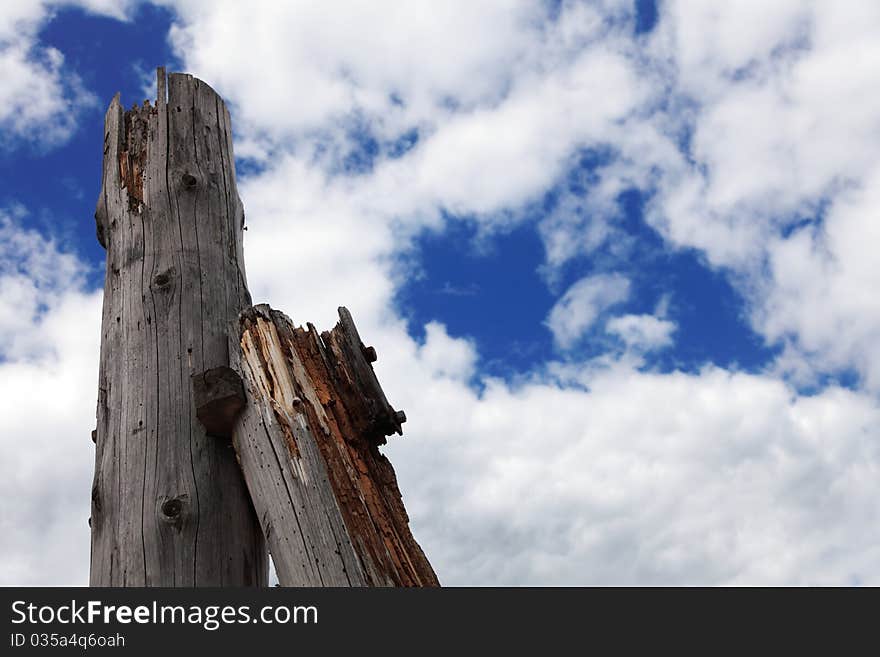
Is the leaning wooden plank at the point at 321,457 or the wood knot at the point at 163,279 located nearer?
the leaning wooden plank at the point at 321,457

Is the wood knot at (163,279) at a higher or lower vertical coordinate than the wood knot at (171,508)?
higher

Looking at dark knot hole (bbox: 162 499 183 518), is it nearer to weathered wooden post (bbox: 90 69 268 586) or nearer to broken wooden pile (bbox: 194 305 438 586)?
weathered wooden post (bbox: 90 69 268 586)

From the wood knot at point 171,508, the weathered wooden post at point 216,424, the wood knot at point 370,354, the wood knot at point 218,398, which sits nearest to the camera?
the weathered wooden post at point 216,424

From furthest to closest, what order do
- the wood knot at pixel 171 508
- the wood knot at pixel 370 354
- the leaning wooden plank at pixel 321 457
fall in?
the wood knot at pixel 370 354 → the wood knot at pixel 171 508 → the leaning wooden plank at pixel 321 457

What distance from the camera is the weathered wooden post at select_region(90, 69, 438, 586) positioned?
294 cm

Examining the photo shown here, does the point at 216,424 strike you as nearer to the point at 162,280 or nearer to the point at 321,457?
the point at 321,457

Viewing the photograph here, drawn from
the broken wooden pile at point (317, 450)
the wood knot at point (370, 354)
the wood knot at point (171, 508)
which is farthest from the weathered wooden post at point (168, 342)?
the wood knot at point (370, 354)

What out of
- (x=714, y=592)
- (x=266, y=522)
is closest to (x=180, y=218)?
(x=266, y=522)

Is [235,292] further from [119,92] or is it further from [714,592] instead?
[714,592]

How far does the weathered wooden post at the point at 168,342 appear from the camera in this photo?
3.09m

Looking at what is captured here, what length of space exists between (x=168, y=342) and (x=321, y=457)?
0.95 metres

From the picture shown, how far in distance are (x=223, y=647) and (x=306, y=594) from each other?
0.32 metres

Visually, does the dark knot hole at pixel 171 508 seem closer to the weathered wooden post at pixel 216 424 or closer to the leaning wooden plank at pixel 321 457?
the weathered wooden post at pixel 216 424

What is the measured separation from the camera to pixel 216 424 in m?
3.27
